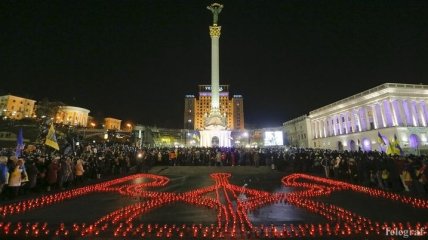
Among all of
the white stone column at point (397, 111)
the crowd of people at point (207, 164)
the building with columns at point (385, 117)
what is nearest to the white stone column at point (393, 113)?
the building with columns at point (385, 117)

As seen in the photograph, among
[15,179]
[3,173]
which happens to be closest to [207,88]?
[15,179]

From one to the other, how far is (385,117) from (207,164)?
47996 mm

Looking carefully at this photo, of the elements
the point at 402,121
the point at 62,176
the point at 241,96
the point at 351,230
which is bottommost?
the point at 351,230

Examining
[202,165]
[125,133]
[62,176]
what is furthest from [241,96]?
[62,176]

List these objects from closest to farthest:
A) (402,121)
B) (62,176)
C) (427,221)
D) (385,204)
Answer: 1. (427,221)
2. (385,204)
3. (62,176)
4. (402,121)

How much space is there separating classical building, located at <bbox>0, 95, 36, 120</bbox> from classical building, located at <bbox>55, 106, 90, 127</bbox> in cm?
907

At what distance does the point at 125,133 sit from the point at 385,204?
74363 millimetres

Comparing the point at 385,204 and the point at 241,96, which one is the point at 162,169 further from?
the point at 241,96

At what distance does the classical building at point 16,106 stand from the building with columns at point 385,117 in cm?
9499

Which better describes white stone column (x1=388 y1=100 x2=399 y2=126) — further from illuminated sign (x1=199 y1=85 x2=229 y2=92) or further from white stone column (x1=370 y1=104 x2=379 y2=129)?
illuminated sign (x1=199 y1=85 x2=229 y2=92)

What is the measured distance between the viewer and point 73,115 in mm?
100000

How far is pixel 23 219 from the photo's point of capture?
27.7 feet

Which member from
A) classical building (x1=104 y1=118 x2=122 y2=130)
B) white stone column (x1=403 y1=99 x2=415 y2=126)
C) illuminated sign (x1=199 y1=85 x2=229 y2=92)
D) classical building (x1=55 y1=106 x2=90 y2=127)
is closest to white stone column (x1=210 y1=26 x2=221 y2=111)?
white stone column (x1=403 y1=99 x2=415 y2=126)

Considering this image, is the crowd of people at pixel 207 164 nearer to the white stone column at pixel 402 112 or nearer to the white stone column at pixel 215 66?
the white stone column at pixel 215 66
